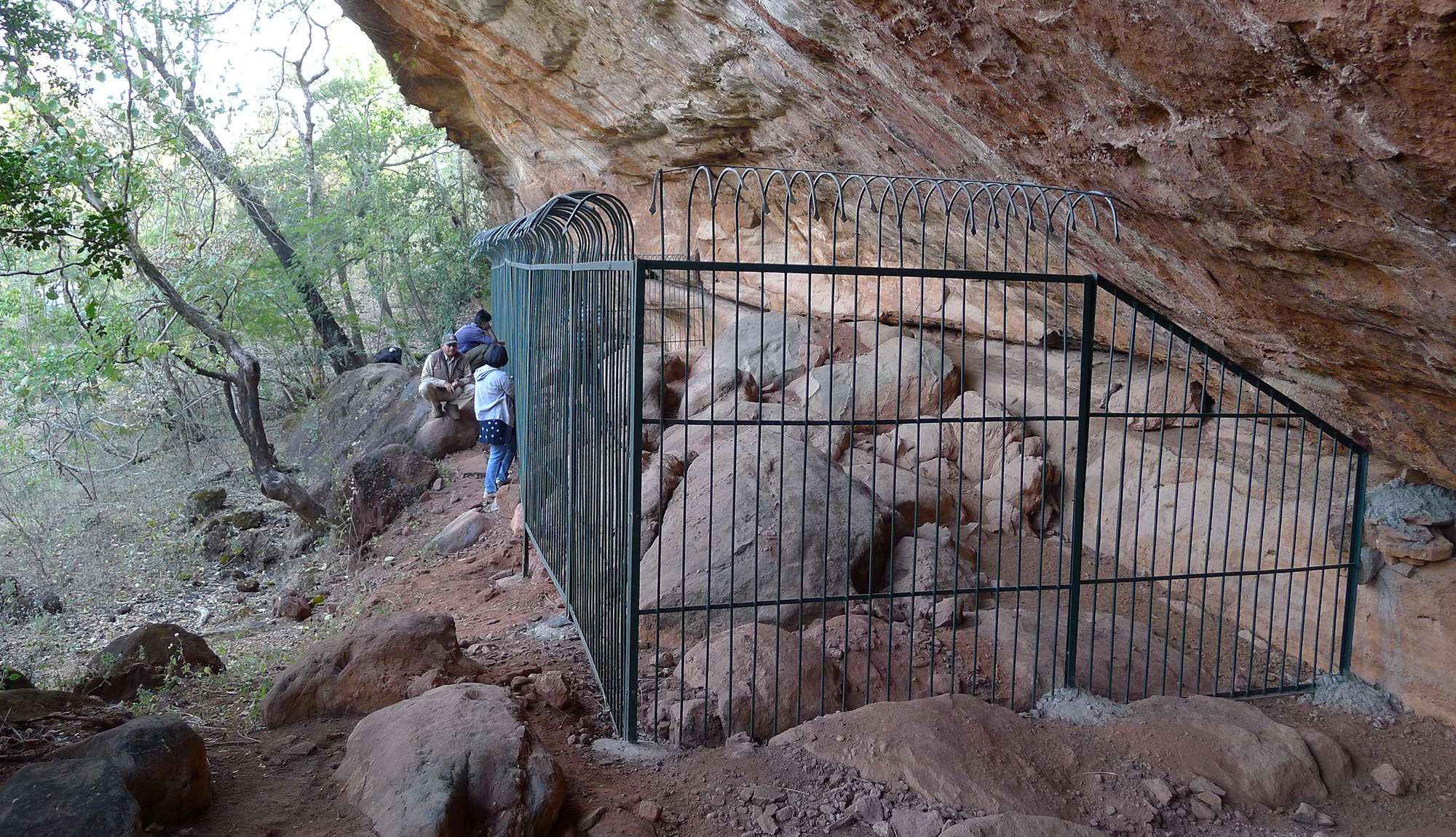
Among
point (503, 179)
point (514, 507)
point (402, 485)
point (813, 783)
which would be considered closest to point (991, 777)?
point (813, 783)

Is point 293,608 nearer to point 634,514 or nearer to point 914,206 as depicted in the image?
Result: point 634,514

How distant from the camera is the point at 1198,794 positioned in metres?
4.07

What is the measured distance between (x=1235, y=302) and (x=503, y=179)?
13.4 meters

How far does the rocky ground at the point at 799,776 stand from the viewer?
139 inches

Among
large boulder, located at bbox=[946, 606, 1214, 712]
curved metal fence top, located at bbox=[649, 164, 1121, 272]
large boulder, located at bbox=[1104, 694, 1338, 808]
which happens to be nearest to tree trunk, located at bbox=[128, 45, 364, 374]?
curved metal fence top, located at bbox=[649, 164, 1121, 272]

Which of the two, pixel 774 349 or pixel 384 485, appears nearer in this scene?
pixel 384 485

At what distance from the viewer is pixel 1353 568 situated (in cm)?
522

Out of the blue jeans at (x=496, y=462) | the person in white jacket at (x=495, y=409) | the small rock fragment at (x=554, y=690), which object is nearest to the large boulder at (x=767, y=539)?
the small rock fragment at (x=554, y=690)

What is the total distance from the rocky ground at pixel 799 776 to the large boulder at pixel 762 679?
0.19 m

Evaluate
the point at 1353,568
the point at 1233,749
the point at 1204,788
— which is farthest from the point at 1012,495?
the point at 1204,788

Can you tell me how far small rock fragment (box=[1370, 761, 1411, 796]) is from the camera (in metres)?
4.34

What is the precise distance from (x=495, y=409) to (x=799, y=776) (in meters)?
6.07

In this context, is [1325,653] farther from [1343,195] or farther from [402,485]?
[402,485]

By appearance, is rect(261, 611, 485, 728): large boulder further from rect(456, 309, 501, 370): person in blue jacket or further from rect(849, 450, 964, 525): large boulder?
rect(456, 309, 501, 370): person in blue jacket
